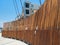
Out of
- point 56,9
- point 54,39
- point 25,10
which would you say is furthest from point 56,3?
point 25,10

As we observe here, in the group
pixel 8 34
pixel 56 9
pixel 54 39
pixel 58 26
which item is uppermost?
pixel 56 9

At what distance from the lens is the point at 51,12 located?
1189cm

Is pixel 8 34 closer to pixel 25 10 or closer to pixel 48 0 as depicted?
pixel 48 0

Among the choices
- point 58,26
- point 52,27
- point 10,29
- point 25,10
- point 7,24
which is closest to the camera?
point 58,26

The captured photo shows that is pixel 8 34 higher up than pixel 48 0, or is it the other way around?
pixel 48 0

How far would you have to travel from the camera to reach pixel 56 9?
10.9 meters

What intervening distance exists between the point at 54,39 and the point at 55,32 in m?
0.38

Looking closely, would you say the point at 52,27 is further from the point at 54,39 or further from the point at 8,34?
the point at 8,34

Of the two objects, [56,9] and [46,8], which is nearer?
[56,9]

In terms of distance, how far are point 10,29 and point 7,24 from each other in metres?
3.31

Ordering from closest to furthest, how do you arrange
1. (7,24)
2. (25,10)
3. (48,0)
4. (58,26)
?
(58,26)
(48,0)
(7,24)
(25,10)

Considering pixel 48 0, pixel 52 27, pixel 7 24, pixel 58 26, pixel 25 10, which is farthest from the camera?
pixel 25 10

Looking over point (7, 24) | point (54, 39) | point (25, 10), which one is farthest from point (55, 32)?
point (25, 10)

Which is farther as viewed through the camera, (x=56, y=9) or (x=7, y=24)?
(x=7, y=24)
